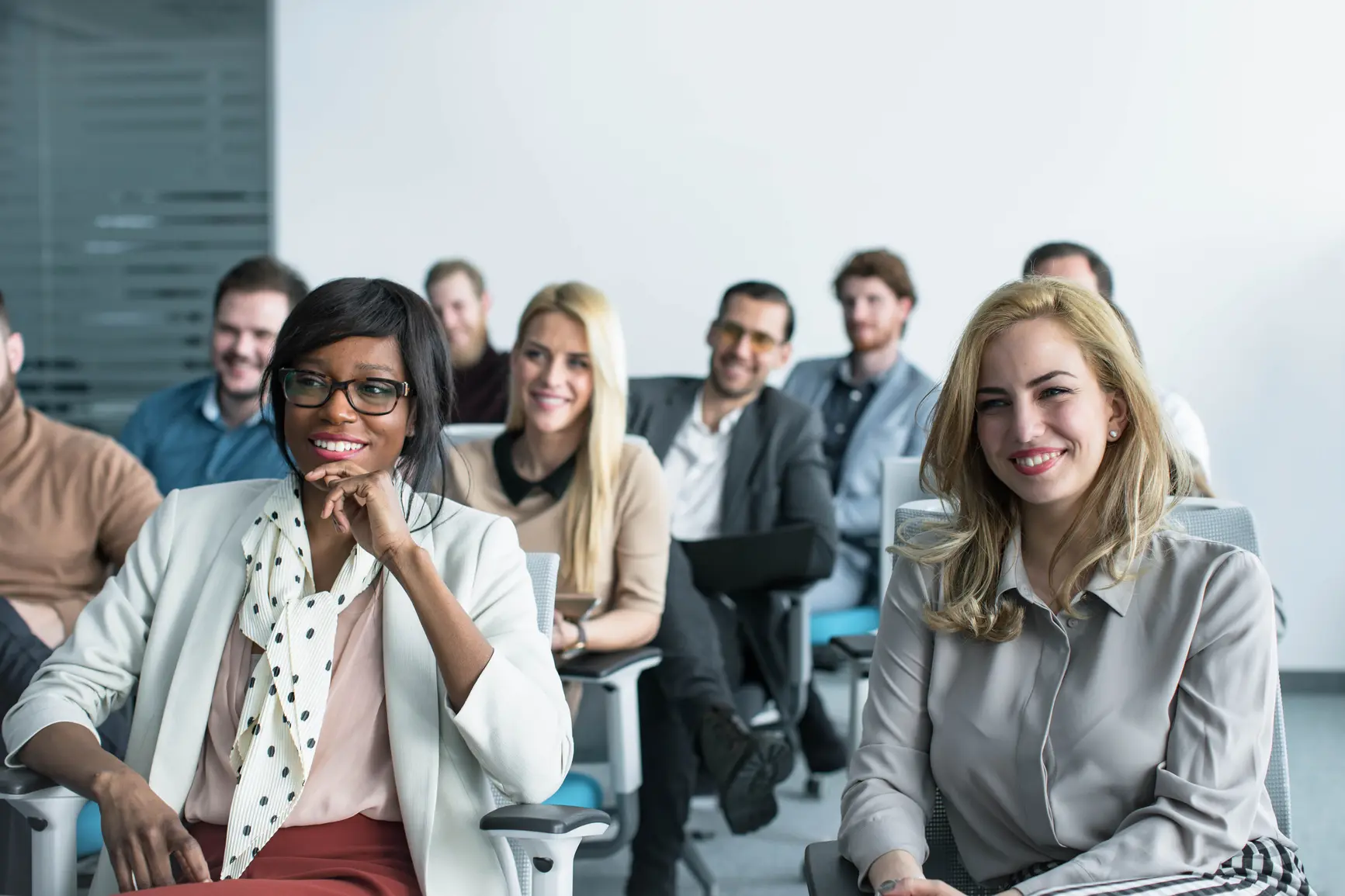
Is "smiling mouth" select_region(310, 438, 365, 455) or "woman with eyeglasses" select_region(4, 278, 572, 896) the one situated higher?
"smiling mouth" select_region(310, 438, 365, 455)

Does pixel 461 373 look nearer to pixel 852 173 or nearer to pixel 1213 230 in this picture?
pixel 852 173

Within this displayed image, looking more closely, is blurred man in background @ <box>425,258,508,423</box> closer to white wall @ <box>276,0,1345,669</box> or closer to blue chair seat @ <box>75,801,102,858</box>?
white wall @ <box>276,0,1345,669</box>

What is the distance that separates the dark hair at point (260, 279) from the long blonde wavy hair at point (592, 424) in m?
0.66

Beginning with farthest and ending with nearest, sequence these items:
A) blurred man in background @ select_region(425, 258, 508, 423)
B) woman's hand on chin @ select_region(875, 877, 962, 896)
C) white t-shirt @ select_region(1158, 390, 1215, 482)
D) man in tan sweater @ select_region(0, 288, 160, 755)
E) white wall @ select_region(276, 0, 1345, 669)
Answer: white wall @ select_region(276, 0, 1345, 669)
blurred man in background @ select_region(425, 258, 508, 423)
white t-shirt @ select_region(1158, 390, 1215, 482)
man in tan sweater @ select_region(0, 288, 160, 755)
woman's hand on chin @ select_region(875, 877, 962, 896)

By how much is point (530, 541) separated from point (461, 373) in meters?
2.02

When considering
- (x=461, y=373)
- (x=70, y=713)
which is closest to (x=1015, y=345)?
(x=70, y=713)

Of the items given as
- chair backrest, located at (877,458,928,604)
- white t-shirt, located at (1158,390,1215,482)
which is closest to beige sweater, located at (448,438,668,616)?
chair backrest, located at (877,458,928,604)

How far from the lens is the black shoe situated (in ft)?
7.92

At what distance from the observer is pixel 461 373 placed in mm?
4527

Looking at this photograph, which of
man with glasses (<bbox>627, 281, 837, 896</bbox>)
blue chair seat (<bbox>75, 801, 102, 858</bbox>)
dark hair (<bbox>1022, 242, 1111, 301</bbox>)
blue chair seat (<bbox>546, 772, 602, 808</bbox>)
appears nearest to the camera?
blue chair seat (<bbox>75, 801, 102, 858</bbox>)

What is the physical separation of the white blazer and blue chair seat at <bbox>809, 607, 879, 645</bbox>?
→ 1.85 metres

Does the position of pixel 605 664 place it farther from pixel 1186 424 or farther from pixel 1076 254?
pixel 1076 254

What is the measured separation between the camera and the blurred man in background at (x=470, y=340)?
4.49 m

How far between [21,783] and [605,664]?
0.98 metres
